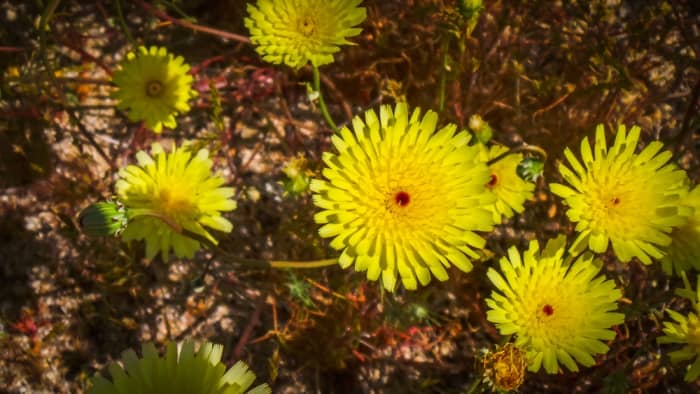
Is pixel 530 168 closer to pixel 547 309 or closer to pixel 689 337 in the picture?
pixel 547 309

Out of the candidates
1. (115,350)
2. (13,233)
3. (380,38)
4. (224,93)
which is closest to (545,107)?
(380,38)

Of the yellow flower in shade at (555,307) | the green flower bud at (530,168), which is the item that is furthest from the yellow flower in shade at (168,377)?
the green flower bud at (530,168)

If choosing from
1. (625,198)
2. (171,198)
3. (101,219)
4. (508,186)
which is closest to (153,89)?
(171,198)

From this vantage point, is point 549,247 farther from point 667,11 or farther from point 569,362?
point 667,11

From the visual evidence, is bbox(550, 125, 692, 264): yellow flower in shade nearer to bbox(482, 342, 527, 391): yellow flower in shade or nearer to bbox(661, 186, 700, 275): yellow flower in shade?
bbox(661, 186, 700, 275): yellow flower in shade

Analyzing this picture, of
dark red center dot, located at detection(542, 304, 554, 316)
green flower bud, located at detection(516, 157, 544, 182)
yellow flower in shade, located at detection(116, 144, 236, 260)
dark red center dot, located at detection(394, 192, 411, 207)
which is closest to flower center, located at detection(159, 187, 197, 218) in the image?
yellow flower in shade, located at detection(116, 144, 236, 260)
